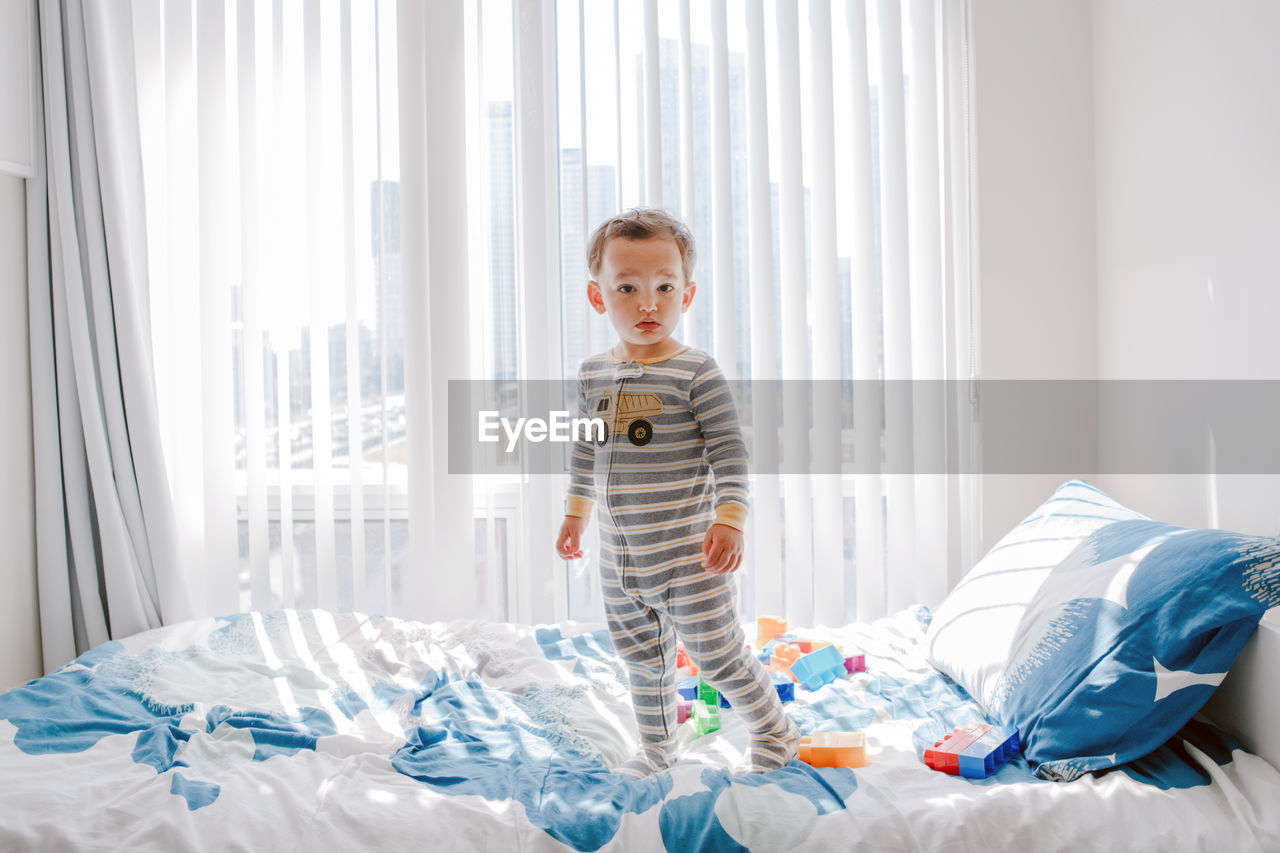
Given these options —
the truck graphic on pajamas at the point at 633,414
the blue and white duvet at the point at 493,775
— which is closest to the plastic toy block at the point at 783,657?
the blue and white duvet at the point at 493,775

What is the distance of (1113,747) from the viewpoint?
110 cm

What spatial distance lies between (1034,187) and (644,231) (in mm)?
1263

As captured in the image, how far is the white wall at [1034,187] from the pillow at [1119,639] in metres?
0.79

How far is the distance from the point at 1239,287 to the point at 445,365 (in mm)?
1693

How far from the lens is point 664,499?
4.30 ft

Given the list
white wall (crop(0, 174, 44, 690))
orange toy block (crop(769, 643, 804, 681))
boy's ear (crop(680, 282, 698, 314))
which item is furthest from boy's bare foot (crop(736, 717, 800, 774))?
white wall (crop(0, 174, 44, 690))

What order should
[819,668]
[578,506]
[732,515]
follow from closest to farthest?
[732,515]
[578,506]
[819,668]

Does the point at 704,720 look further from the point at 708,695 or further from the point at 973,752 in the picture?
the point at 973,752

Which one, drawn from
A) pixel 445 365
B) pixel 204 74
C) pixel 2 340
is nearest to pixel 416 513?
pixel 445 365

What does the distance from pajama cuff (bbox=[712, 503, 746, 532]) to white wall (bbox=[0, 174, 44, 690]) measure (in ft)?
5.49

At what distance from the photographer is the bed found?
102cm

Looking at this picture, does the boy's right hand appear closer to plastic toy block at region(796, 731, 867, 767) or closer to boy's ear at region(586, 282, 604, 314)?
boy's ear at region(586, 282, 604, 314)

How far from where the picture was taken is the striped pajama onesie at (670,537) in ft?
4.14

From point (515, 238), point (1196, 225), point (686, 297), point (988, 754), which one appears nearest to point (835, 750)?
point (988, 754)
